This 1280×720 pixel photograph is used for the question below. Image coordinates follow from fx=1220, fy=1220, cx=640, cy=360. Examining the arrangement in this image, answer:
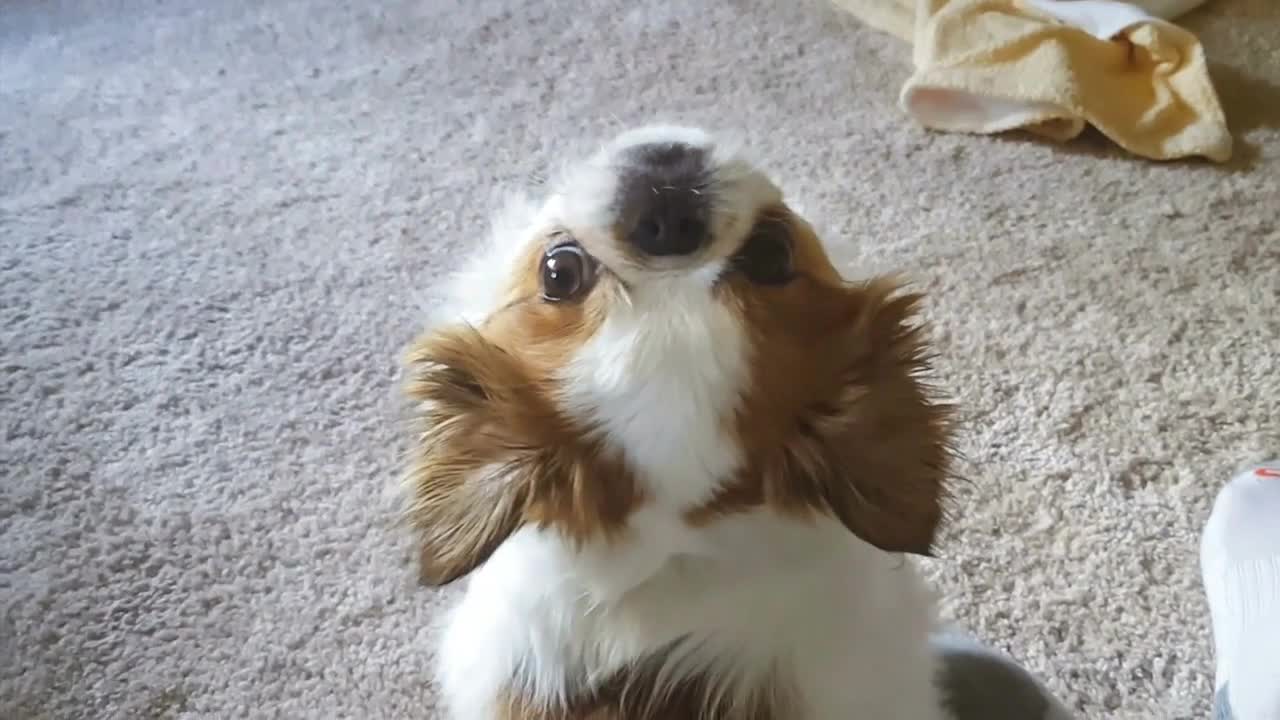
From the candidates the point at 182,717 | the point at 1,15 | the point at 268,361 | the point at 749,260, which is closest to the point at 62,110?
the point at 1,15

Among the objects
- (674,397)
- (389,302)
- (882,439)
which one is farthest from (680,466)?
(389,302)

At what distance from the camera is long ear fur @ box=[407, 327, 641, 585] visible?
818 millimetres

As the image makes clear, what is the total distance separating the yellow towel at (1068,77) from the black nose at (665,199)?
1183 mm

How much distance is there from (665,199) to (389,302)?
3.37ft

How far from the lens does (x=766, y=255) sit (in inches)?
36.0

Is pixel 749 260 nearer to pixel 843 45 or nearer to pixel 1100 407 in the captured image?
pixel 1100 407

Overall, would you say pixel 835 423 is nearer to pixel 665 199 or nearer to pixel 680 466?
pixel 680 466

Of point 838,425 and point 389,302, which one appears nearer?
point 838,425

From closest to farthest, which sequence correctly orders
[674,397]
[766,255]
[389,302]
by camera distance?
1. [674,397]
2. [766,255]
3. [389,302]

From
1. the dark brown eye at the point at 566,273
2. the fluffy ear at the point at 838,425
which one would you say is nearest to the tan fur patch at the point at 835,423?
the fluffy ear at the point at 838,425

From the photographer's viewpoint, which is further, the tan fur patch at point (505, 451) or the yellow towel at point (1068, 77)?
the yellow towel at point (1068, 77)

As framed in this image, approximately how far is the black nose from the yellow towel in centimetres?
118

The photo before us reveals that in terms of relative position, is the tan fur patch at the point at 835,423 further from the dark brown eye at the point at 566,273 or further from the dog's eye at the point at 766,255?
the dark brown eye at the point at 566,273

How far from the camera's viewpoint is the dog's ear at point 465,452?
2.69ft
